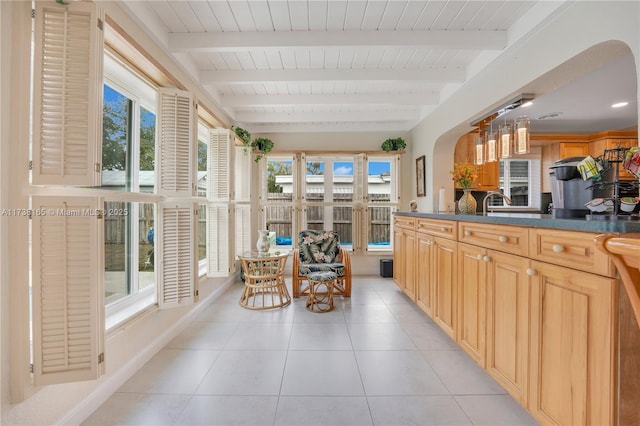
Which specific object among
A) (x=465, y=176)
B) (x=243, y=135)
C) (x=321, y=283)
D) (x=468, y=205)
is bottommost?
(x=321, y=283)

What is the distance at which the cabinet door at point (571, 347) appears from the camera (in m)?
1.05

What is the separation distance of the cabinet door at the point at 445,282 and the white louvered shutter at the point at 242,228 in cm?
290

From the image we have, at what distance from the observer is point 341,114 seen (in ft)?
13.9

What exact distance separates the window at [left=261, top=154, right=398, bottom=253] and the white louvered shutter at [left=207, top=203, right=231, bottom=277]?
1.33 metres

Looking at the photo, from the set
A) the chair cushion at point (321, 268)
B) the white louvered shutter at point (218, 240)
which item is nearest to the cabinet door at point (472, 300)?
the chair cushion at point (321, 268)

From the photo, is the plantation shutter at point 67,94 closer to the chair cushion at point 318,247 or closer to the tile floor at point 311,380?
the tile floor at point 311,380

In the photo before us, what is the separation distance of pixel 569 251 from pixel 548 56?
155cm

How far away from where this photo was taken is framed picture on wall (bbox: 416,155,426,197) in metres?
4.19

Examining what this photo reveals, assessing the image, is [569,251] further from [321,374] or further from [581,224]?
[321,374]

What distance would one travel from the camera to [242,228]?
4.42 m

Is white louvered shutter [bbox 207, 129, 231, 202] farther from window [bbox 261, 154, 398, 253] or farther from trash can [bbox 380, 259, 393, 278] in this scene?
trash can [bbox 380, 259, 393, 278]

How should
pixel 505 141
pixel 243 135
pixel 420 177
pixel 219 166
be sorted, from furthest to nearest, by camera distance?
pixel 420 177 → pixel 243 135 → pixel 219 166 → pixel 505 141

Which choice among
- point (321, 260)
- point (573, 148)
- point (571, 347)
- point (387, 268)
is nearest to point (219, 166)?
point (321, 260)

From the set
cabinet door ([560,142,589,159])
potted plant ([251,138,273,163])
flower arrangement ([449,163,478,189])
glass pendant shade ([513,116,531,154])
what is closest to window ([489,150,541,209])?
cabinet door ([560,142,589,159])
